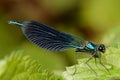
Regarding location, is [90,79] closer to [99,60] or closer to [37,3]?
[99,60]

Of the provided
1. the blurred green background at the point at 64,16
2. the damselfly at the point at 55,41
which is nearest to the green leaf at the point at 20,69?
→ the damselfly at the point at 55,41

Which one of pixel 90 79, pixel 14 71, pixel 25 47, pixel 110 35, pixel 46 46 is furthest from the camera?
pixel 25 47

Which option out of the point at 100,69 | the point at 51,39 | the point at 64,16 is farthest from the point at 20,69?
the point at 64,16

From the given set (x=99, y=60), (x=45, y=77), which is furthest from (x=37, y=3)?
(x=45, y=77)

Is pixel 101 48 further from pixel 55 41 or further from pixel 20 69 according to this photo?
pixel 20 69

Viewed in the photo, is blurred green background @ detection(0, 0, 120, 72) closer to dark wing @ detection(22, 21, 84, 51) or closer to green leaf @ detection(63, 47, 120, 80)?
dark wing @ detection(22, 21, 84, 51)

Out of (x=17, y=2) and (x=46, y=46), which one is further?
(x=17, y=2)

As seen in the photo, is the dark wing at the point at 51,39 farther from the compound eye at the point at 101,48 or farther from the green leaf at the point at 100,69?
the green leaf at the point at 100,69

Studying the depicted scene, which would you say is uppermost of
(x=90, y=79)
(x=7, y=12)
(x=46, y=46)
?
(x=7, y=12)
